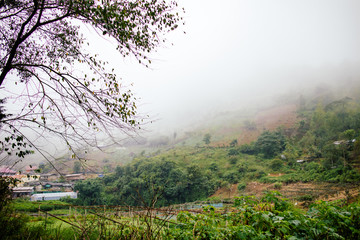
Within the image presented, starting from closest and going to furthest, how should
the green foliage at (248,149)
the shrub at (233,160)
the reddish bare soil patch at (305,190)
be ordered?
1. the reddish bare soil patch at (305,190)
2. the shrub at (233,160)
3. the green foliage at (248,149)

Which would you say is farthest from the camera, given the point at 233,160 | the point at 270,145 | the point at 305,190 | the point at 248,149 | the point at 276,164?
the point at 248,149

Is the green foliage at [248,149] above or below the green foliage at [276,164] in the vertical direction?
above

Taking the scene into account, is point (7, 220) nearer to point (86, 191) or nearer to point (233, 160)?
point (86, 191)

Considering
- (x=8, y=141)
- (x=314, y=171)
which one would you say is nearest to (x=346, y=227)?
(x=8, y=141)

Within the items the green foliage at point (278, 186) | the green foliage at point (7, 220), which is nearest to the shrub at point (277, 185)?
the green foliage at point (278, 186)

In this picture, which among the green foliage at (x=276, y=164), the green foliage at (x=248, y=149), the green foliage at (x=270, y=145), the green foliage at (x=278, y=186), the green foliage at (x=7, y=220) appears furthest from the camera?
the green foliage at (x=248, y=149)

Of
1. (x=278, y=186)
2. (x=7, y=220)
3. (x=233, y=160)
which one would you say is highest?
(x=7, y=220)

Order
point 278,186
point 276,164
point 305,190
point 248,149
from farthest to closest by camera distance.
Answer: point 248,149
point 276,164
point 278,186
point 305,190

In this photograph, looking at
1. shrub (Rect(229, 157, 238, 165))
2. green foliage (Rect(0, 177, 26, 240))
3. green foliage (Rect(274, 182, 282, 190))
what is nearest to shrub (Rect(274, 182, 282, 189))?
green foliage (Rect(274, 182, 282, 190))

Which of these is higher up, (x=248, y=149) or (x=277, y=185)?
(x=248, y=149)

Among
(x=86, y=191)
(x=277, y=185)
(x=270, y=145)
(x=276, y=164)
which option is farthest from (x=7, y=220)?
(x=270, y=145)

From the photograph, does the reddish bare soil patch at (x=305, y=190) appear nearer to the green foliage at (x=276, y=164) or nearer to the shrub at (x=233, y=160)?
the green foliage at (x=276, y=164)

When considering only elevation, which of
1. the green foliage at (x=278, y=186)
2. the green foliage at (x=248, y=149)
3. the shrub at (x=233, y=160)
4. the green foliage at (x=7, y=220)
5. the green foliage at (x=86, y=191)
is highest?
the green foliage at (x=7, y=220)

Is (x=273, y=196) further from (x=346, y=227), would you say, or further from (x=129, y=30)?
(x=129, y=30)
